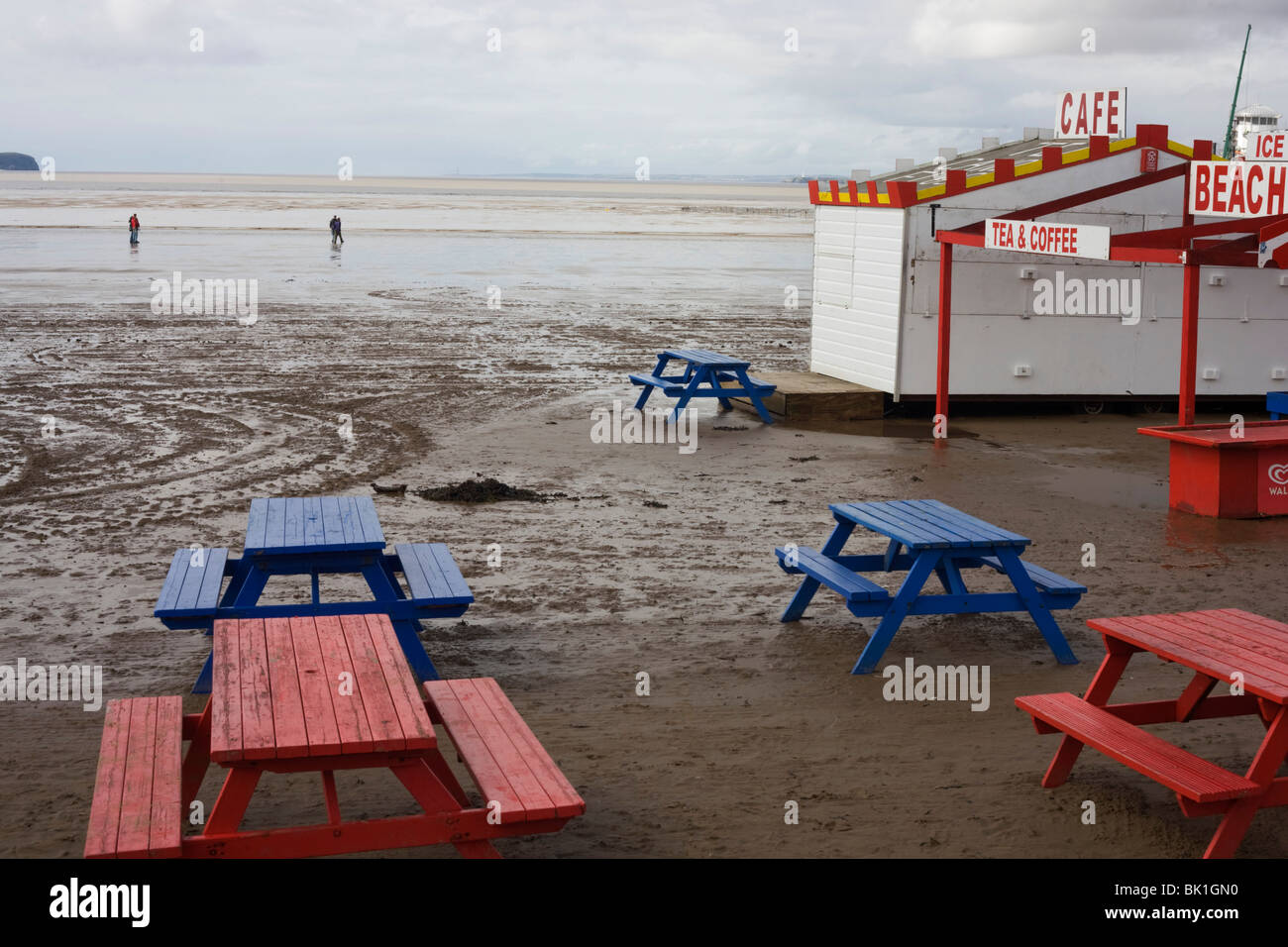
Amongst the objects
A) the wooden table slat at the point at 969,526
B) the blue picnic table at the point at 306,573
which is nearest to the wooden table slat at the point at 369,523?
the blue picnic table at the point at 306,573

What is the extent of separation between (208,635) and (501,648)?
1531 mm

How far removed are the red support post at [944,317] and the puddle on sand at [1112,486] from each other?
6.64ft

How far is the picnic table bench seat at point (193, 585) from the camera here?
225 inches

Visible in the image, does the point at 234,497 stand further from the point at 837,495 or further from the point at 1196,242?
the point at 1196,242

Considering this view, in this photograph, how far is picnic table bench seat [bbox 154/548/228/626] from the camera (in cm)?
571

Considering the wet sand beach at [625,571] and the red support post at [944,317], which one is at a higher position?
the red support post at [944,317]

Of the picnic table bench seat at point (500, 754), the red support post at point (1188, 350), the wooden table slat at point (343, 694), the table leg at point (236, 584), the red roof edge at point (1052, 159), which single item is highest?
the red roof edge at point (1052, 159)

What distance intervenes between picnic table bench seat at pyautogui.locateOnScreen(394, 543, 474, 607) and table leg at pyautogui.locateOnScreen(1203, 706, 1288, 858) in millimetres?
3252

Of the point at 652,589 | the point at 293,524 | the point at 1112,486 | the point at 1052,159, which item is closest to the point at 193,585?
the point at 293,524

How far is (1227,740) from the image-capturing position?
18.3 ft

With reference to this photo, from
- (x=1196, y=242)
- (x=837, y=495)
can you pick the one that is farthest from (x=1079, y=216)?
(x=837, y=495)

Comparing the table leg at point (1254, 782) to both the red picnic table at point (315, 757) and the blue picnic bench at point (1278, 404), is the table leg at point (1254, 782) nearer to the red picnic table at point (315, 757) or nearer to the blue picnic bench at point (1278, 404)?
the red picnic table at point (315, 757)

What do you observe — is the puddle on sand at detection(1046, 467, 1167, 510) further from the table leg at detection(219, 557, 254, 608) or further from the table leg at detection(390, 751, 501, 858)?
the table leg at detection(390, 751, 501, 858)

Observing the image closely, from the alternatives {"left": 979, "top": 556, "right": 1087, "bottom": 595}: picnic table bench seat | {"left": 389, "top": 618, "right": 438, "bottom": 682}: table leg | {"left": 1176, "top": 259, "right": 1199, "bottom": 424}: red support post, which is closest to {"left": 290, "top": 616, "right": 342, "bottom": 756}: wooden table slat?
{"left": 389, "top": 618, "right": 438, "bottom": 682}: table leg
